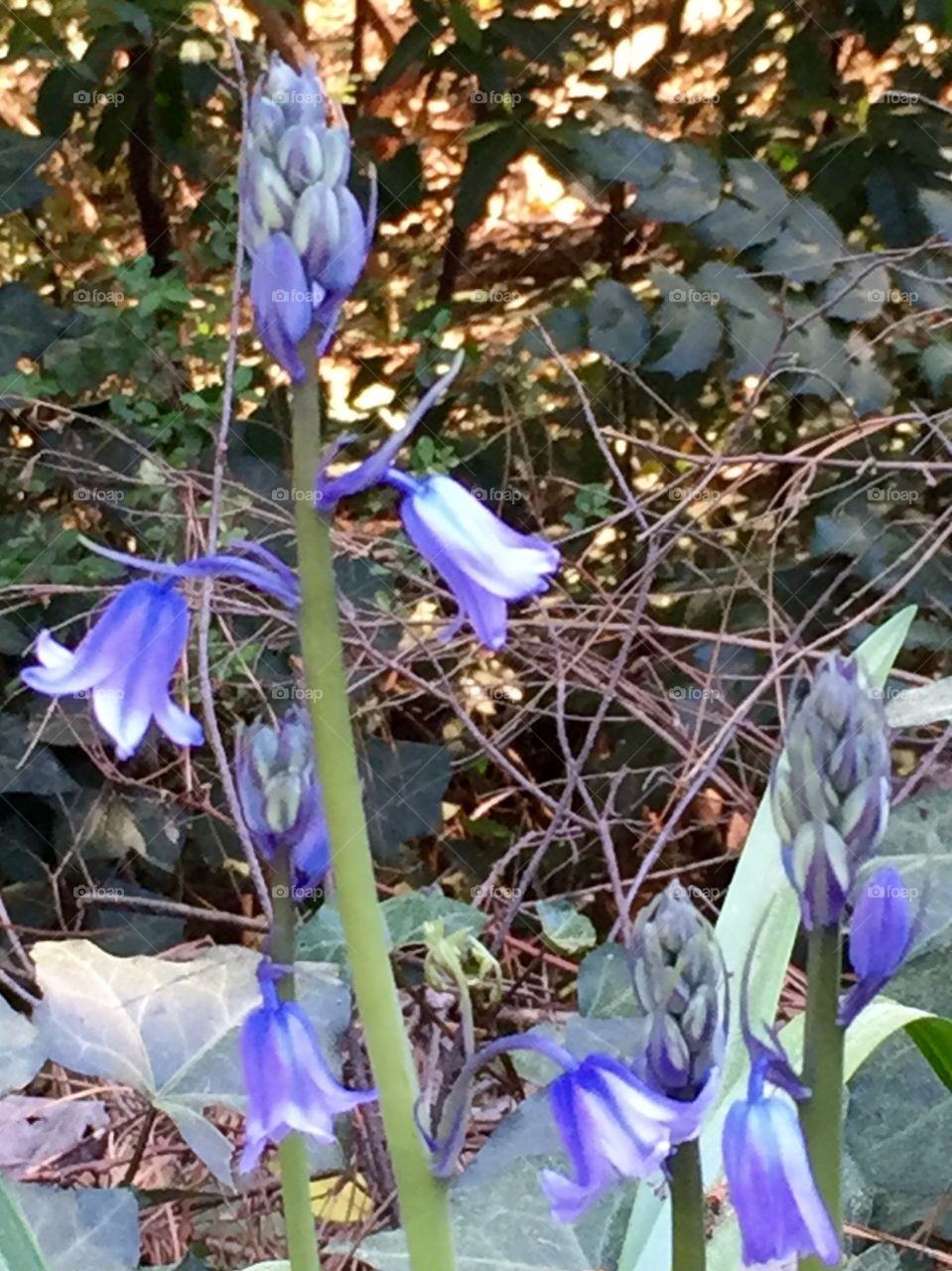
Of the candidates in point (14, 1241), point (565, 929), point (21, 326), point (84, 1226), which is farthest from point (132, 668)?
point (21, 326)

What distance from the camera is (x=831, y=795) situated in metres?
0.24

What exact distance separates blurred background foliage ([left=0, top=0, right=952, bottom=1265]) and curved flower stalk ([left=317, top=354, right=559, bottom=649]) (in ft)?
1.39

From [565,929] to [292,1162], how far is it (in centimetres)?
46

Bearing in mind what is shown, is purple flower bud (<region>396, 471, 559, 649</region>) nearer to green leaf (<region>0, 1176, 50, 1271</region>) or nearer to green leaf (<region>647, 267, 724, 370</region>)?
green leaf (<region>0, 1176, 50, 1271</region>)

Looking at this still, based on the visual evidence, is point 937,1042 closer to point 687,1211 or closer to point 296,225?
point 687,1211

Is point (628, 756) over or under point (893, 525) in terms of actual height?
under

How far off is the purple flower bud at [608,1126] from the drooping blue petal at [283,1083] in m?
0.05

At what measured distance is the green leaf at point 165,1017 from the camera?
547 mm

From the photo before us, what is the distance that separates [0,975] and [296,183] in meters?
0.64

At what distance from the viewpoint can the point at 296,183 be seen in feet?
0.85

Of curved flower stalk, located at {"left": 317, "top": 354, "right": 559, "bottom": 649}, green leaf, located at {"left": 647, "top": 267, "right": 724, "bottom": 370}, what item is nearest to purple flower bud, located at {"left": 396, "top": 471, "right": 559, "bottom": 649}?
curved flower stalk, located at {"left": 317, "top": 354, "right": 559, "bottom": 649}

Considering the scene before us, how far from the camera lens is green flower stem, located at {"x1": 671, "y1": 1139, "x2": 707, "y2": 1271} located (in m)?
0.24

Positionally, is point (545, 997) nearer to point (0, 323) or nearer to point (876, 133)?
point (0, 323)

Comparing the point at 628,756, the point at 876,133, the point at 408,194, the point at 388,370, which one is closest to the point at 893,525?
the point at 628,756
